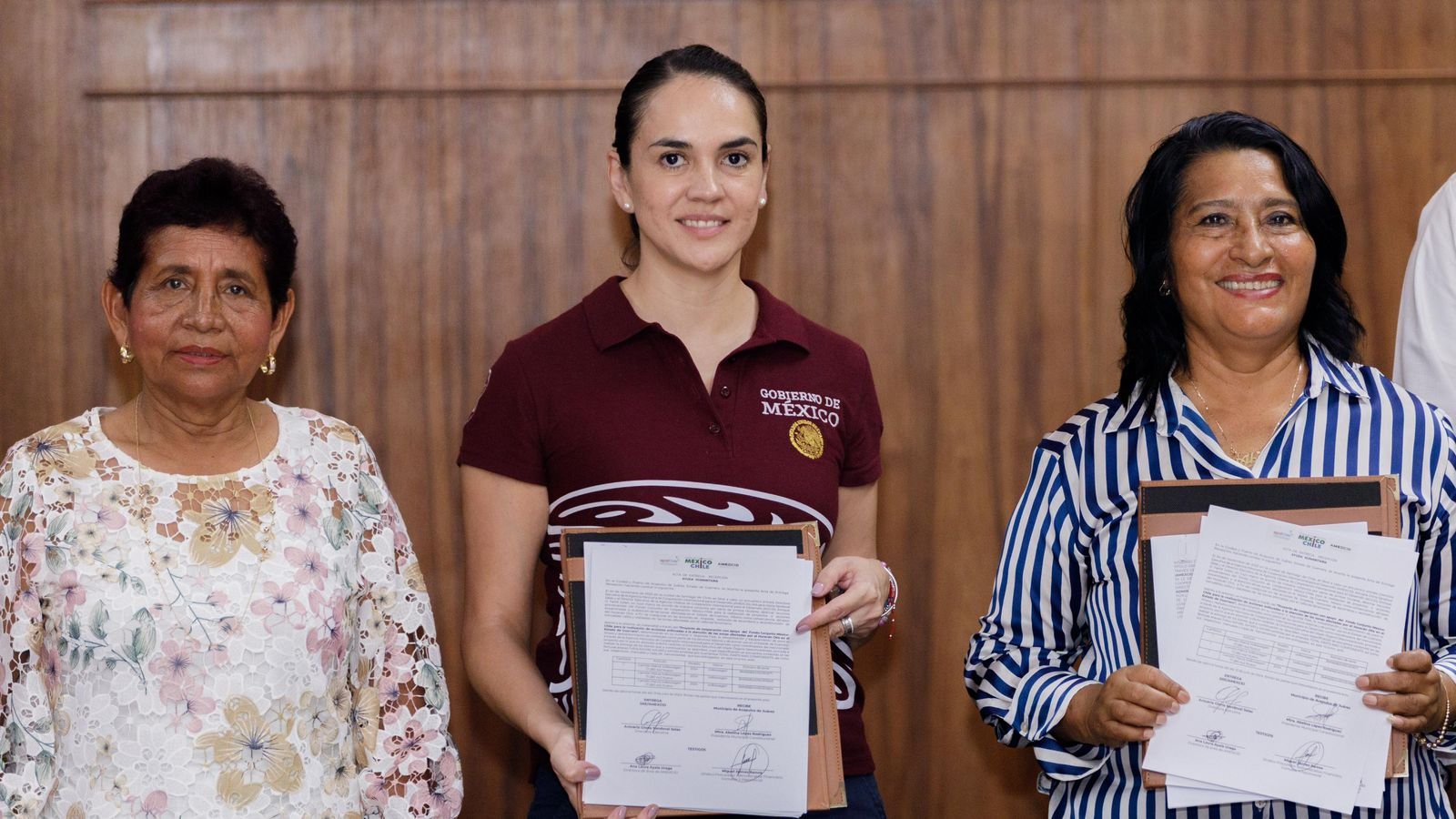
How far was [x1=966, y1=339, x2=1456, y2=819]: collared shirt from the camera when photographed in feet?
6.63

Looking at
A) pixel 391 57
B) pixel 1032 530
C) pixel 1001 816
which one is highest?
pixel 391 57

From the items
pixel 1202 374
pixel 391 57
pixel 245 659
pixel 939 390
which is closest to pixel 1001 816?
pixel 939 390

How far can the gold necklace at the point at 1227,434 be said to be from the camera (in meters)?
2.09

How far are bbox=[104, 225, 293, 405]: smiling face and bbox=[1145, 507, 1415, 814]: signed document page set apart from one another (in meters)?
1.51

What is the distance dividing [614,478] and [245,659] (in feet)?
2.07

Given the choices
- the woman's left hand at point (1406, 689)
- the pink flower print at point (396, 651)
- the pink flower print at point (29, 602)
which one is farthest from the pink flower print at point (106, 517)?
the woman's left hand at point (1406, 689)

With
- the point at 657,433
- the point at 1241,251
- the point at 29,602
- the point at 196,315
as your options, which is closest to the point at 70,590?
the point at 29,602

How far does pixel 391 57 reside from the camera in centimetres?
302

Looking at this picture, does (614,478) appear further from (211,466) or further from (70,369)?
(70,369)

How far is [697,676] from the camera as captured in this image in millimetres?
2055

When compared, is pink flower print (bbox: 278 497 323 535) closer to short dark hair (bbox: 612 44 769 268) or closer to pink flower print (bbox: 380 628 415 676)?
pink flower print (bbox: 380 628 415 676)

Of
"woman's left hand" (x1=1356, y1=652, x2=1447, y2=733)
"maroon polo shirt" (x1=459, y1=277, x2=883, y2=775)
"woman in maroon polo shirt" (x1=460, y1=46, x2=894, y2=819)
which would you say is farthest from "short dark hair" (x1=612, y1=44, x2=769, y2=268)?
"woman's left hand" (x1=1356, y1=652, x2=1447, y2=733)

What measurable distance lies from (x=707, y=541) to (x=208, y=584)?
0.78m

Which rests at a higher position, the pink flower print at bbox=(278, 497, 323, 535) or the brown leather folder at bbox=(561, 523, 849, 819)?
the pink flower print at bbox=(278, 497, 323, 535)
